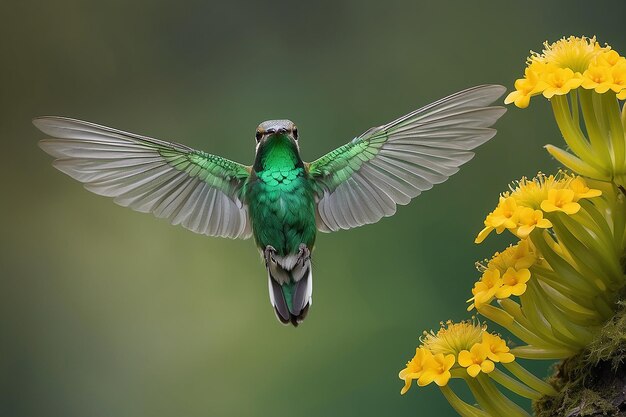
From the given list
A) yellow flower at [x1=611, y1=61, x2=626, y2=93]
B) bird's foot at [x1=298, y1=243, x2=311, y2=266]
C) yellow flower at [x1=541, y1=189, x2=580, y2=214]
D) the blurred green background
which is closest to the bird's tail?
bird's foot at [x1=298, y1=243, x2=311, y2=266]

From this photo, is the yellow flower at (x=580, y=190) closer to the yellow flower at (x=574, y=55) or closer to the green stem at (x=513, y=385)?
the yellow flower at (x=574, y=55)

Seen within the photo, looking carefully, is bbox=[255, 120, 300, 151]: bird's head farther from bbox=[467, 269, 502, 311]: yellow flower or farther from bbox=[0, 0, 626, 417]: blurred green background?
bbox=[0, 0, 626, 417]: blurred green background

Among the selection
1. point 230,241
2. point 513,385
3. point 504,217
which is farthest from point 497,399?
point 230,241

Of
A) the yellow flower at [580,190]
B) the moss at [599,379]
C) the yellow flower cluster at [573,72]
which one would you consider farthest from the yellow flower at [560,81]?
the moss at [599,379]

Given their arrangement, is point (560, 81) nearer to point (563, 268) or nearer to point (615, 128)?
point (615, 128)

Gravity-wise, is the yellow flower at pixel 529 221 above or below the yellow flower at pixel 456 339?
above

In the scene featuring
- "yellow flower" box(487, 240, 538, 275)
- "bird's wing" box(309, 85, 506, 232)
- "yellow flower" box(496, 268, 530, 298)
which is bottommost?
"yellow flower" box(496, 268, 530, 298)

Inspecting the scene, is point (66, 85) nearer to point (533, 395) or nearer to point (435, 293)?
point (435, 293)
